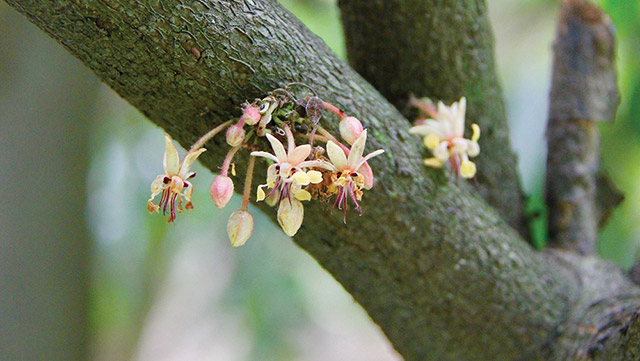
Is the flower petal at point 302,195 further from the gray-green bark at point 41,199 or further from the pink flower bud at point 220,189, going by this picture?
the gray-green bark at point 41,199

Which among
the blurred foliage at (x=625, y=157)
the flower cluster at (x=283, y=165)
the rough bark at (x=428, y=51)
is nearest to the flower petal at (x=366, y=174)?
the flower cluster at (x=283, y=165)

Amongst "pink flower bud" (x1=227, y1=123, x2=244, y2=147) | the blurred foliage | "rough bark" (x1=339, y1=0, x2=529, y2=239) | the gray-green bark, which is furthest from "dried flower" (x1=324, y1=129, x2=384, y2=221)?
the gray-green bark

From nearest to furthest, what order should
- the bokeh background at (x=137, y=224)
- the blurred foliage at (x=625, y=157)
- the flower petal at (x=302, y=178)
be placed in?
the flower petal at (x=302, y=178), the blurred foliage at (x=625, y=157), the bokeh background at (x=137, y=224)

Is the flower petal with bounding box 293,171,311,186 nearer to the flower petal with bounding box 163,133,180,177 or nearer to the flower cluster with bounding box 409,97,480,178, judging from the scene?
the flower petal with bounding box 163,133,180,177

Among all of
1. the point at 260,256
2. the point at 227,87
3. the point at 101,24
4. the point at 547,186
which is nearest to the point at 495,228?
Result: the point at 547,186

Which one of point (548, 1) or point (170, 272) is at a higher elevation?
point (548, 1)

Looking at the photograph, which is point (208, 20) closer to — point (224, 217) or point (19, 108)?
point (19, 108)
